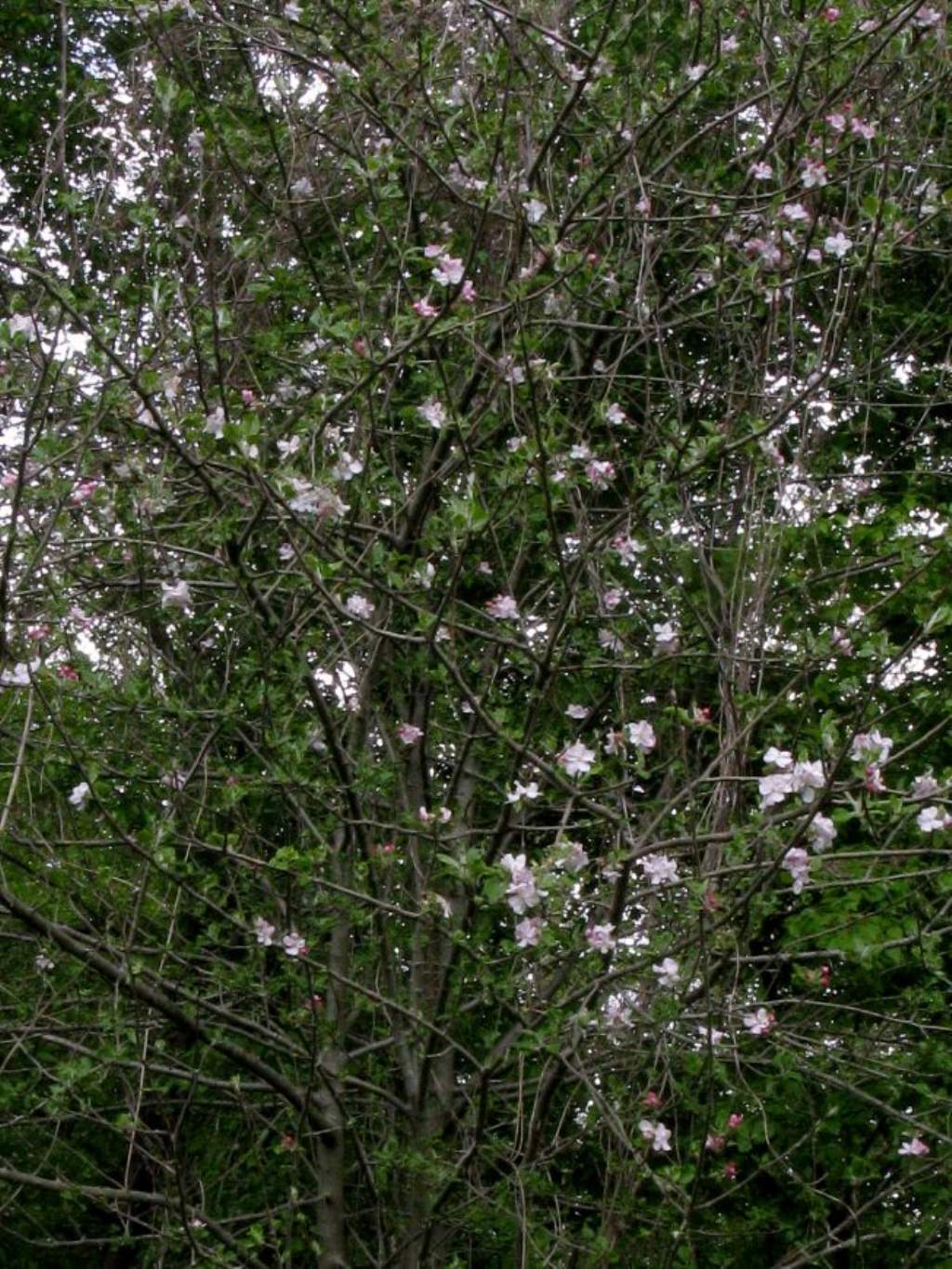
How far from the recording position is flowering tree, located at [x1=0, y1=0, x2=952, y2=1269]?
148 inches

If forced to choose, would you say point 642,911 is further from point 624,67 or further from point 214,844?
point 624,67

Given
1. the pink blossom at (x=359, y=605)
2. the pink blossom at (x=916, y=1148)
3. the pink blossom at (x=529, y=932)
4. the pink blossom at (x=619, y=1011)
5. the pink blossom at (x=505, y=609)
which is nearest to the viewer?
the pink blossom at (x=529, y=932)

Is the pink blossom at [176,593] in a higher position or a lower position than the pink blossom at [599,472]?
lower

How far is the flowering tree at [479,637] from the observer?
3768 mm

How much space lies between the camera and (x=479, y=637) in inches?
184

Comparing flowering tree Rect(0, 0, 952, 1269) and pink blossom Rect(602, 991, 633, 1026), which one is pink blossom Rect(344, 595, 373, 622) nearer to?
flowering tree Rect(0, 0, 952, 1269)

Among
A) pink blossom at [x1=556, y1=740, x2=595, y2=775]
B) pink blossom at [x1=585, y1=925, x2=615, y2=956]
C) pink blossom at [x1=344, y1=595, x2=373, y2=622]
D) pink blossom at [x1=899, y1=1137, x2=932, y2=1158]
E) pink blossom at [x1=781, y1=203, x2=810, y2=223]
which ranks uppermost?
pink blossom at [x1=781, y1=203, x2=810, y2=223]

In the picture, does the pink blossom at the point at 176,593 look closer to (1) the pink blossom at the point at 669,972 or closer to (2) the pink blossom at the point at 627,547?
(2) the pink blossom at the point at 627,547

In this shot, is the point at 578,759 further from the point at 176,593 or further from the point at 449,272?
the point at 449,272

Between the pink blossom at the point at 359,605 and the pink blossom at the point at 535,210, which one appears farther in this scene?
the pink blossom at the point at 359,605

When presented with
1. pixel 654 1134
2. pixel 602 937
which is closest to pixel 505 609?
pixel 602 937

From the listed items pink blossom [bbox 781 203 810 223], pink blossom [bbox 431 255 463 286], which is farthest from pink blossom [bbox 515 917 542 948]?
pink blossom [bbox 781 203 810 223]

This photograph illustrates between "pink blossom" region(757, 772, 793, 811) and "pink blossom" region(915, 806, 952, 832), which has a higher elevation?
"pink blossom" region(757, 772, 793, 811)

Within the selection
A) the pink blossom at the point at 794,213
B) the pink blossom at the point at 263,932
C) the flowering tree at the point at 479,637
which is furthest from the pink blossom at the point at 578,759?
the pink blossom at the point at 794,213
